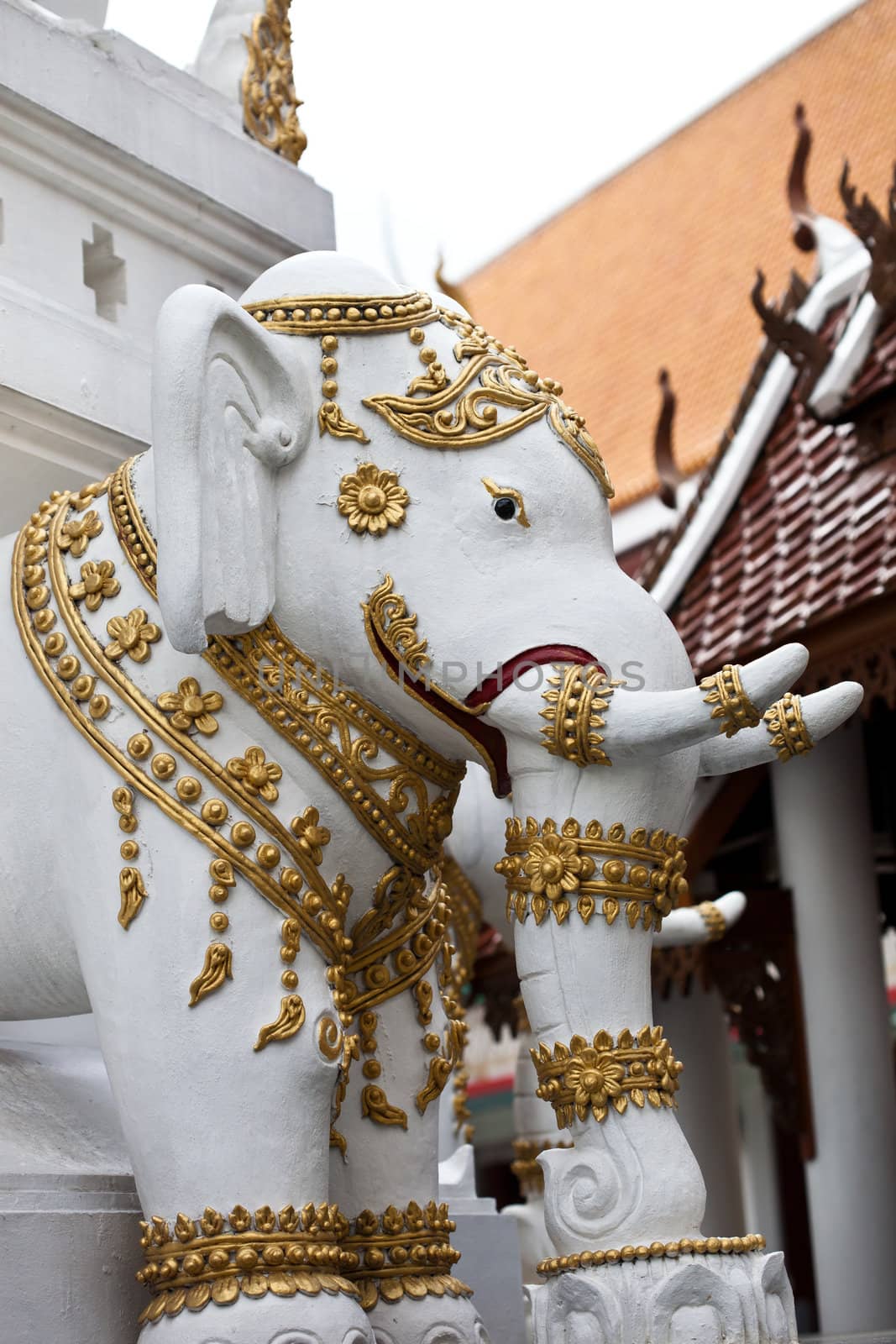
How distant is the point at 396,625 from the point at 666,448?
4632 mm

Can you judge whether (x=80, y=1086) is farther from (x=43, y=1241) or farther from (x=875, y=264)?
(x=875, y=264)

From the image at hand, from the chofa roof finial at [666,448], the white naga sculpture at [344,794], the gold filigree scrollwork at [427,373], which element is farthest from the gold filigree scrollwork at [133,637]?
the chofa roof finial at [666,448]

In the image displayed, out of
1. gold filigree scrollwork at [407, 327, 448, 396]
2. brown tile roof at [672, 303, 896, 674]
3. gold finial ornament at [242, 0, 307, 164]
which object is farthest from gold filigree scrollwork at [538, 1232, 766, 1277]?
brown tile roof at [672, 303, 896, 674]

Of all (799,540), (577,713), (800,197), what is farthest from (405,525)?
(800,197)

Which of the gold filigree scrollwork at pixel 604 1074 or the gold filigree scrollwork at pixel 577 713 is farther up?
the gold filigree scrollwork at pixel 577 713

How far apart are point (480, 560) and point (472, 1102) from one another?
13753 mm

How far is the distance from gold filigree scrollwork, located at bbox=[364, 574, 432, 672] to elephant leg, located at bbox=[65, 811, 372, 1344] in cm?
33

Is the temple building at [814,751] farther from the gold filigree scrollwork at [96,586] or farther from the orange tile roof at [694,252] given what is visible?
the orange tile roof at [694,252]

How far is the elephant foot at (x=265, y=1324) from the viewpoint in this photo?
6.84ft

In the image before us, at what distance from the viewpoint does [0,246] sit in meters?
3.02

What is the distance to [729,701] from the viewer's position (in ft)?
7.01

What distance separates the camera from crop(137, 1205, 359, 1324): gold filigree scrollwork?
212 cm

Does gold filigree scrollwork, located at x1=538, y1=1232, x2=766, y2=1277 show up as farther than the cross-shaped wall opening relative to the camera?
No

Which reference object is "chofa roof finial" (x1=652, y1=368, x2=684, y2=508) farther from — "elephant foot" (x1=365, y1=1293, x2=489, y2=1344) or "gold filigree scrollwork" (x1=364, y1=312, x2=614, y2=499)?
"elephant foot" (x1=365, y1=1293, x2=489, y2=1344)
